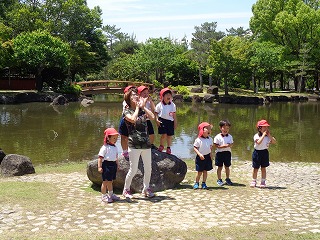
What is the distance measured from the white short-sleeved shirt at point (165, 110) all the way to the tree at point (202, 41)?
3750 cm

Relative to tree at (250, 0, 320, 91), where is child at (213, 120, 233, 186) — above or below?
below

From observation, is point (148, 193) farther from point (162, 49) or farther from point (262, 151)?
point (162, 49)

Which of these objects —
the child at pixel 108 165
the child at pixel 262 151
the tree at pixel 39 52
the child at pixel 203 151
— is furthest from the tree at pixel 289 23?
the child at pixel 108 165

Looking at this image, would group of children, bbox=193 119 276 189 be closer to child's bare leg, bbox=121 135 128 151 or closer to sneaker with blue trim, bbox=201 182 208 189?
sneaker with blue trim, bbox=201 182 208 189

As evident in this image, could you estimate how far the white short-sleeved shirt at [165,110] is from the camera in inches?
312

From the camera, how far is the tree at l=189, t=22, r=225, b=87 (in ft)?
159

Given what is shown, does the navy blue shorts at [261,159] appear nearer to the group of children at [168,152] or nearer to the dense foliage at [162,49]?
the group of children at [168,152]

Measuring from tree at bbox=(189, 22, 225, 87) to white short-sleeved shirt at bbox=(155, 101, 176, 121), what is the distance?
37.5 m

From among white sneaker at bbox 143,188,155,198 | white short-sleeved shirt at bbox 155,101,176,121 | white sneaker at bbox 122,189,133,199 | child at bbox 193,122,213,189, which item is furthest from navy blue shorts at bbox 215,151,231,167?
white sneaker at bbox 122,189,133,199

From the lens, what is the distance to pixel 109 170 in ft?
21.3

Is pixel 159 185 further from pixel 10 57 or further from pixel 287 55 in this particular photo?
pixel 287 55

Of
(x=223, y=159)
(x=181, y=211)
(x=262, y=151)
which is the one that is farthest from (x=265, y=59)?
(x=181, y=211)

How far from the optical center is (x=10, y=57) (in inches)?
1439

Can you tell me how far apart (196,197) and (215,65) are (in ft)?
114
